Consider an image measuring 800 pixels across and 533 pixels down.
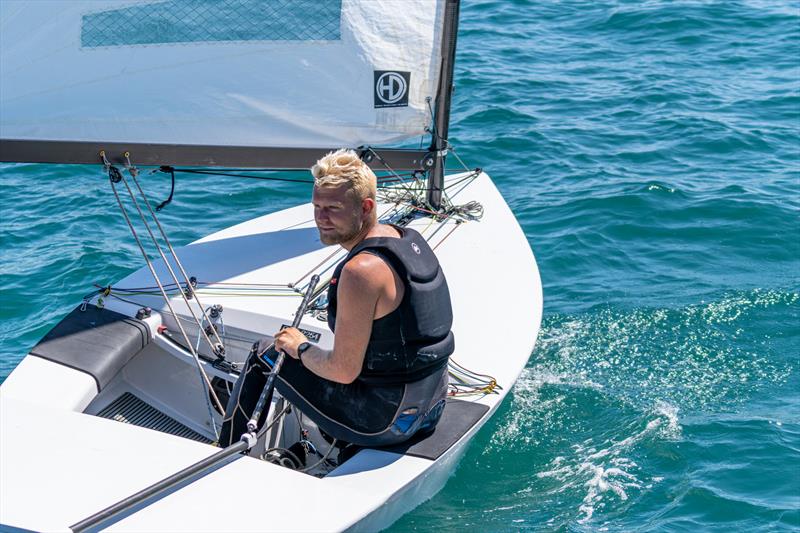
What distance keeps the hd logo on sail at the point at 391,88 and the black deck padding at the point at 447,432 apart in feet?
5.13

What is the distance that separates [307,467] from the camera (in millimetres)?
3518

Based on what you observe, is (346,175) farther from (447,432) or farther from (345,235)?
(447,432)

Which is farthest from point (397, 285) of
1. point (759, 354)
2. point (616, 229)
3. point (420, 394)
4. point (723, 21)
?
point (723, 21)

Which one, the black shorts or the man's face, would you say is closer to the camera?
the man's face

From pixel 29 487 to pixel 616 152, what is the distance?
551 cm

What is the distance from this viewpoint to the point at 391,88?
4.44 meters

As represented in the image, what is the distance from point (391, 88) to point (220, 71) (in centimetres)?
78

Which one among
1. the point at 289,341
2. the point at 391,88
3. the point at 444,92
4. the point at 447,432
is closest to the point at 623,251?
the point at 444,92

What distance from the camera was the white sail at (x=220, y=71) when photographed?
3.86 meters

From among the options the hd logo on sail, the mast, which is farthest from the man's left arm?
A: the mast

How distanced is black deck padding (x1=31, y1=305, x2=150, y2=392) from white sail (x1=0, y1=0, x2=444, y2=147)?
0.74 meters

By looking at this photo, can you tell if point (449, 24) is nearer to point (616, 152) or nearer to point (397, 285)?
point (397, 285)

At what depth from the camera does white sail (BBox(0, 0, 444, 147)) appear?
3.86m

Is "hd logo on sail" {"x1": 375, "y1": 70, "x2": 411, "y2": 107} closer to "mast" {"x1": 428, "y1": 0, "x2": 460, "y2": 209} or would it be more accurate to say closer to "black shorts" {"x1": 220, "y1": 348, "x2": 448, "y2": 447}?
"mast" {"x1": 428, "y1": 0, "x2": 460, "y2": 209}
